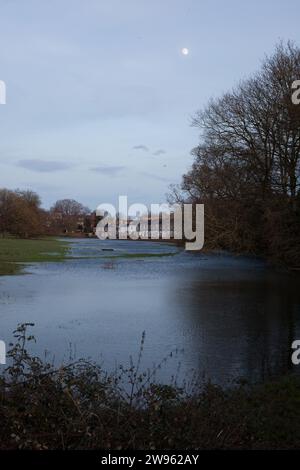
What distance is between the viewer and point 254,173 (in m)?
17.8

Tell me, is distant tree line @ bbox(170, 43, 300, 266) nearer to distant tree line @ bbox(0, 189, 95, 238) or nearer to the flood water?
the flood water

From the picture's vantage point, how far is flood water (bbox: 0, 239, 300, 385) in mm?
11047

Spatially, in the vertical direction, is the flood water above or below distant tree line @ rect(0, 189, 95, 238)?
below

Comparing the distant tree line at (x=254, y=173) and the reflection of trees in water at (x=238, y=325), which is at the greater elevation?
the distant tree line at (x=254, y=173)

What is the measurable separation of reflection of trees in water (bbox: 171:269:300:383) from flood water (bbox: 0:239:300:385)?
0.08 feet

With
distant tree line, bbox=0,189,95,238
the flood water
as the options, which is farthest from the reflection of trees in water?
distant tree line, bbox=0,189,95,238

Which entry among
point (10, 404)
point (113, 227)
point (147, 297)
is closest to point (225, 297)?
point (147, 297)

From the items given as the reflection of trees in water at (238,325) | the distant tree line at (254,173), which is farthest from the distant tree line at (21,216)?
the distant tree line at (254,173)

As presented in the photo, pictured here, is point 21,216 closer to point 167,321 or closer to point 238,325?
point 167,321

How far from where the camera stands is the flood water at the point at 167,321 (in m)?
11.0

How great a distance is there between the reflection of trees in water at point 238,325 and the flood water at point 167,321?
23 millimetres

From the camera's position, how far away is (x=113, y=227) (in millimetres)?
134250

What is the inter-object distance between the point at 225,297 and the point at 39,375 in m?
15.9

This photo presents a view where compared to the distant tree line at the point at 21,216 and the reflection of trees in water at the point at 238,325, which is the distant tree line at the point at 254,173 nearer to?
the reflection of trees in water at the point at 238,325
